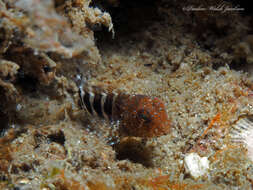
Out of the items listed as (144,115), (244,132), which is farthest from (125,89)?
(244,132)

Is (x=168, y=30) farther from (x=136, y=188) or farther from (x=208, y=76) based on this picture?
(x=136, y=188)

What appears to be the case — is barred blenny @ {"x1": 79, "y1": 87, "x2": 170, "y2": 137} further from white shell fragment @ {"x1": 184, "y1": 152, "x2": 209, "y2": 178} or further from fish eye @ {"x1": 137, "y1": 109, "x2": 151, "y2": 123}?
white shell fragment @ {"x1": 184, "y1": 152, "x2": 209, "y2": 178}

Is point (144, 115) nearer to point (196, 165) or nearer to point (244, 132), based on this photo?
point (196, 165)

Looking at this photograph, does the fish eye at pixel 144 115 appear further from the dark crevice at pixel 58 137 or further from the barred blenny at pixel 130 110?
the dark crevice at pixel 58 137

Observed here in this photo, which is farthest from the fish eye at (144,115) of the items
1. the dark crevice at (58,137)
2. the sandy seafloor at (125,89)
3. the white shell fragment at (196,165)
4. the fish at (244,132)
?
the fish at (244,132)

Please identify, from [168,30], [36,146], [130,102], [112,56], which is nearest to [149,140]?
[130,102]

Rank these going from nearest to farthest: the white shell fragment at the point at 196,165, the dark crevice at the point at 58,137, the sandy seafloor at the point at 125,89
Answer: the sandy seafloor at the point at 125,89 < the white shell fragment at the point at 196,165 < the dark crevice at the point at 58,137
